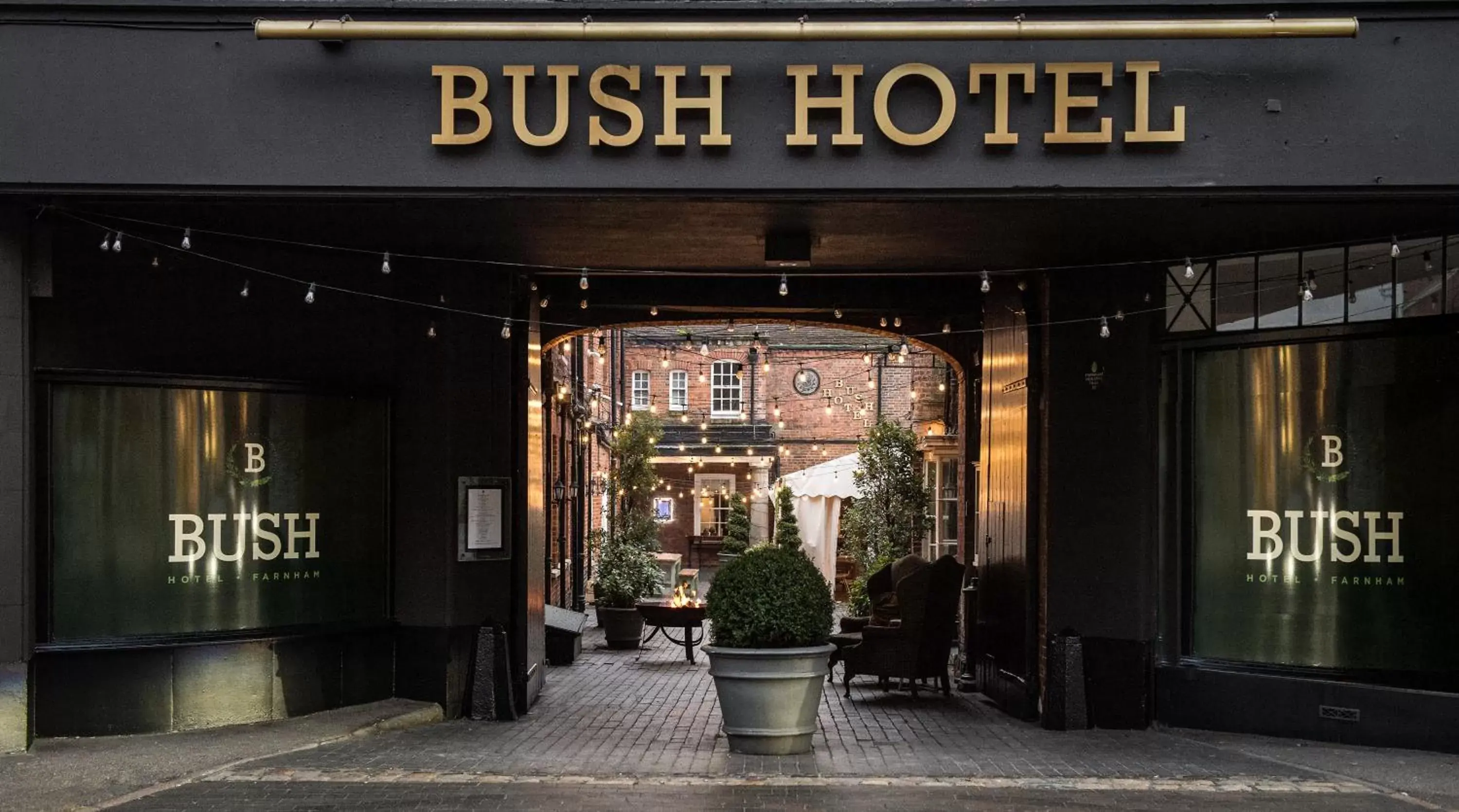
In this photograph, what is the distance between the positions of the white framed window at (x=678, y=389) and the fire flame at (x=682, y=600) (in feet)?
71.2

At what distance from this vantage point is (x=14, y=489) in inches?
367

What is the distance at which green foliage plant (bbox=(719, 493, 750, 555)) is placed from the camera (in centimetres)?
3133

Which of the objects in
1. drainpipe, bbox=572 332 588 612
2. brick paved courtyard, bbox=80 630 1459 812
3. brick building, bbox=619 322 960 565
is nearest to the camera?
brick paved courtyard, bbox=80 630 1459 812

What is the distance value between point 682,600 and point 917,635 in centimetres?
495

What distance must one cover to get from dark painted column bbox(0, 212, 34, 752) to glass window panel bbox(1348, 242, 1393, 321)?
29.7 ft

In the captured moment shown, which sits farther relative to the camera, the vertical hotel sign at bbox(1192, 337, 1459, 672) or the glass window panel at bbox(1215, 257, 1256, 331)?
the glass window panel at bbox(1215, 257, 1256, 331)

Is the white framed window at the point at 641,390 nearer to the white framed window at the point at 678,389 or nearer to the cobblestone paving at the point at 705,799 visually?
the white framed window at the point at 678,389

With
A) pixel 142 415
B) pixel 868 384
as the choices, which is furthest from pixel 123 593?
pixel 868 384

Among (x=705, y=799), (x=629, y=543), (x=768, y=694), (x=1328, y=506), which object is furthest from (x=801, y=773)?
(x=629, y=543)

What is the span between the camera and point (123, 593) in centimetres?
1021

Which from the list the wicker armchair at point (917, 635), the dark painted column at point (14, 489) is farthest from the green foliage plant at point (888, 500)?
the dark painted column at point (14, 489)

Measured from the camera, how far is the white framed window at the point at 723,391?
132 feet

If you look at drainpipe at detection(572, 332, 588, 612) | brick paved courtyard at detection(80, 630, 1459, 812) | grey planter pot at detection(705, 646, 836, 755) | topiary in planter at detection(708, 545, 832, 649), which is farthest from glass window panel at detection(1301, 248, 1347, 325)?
drainpipe at detection(572, 332, 588, 612)

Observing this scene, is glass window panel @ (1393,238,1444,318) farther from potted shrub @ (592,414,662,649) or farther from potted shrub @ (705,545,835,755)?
potted shrub @ (592,414,662,649)
